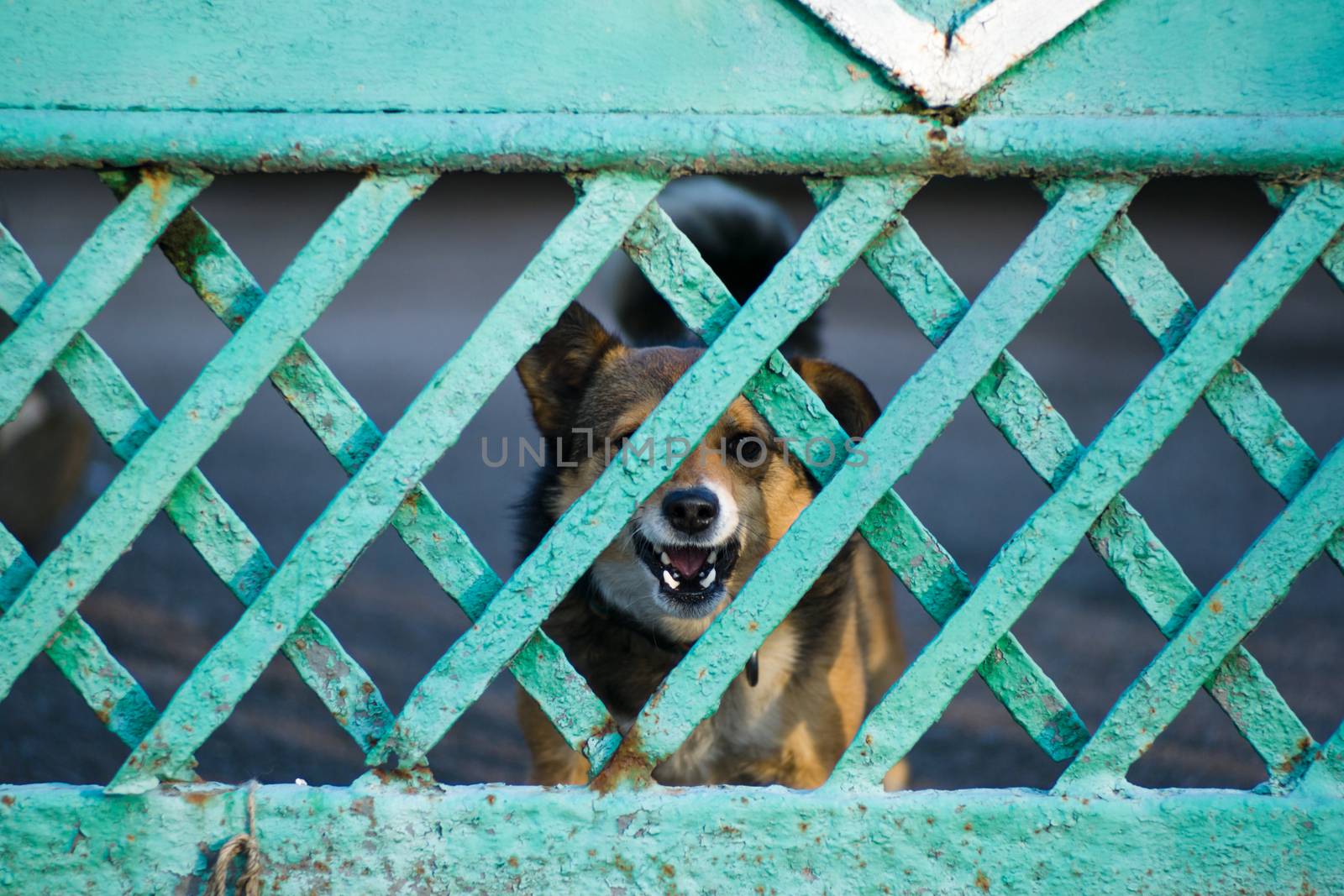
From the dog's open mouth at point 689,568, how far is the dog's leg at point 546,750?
44cm

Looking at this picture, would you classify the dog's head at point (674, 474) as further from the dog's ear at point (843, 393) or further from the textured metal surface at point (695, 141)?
the textured metal surface at point (695, 141)

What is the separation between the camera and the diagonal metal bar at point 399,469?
5.49 feet

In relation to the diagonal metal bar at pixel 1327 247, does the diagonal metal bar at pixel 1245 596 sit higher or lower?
lower

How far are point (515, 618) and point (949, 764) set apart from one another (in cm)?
234

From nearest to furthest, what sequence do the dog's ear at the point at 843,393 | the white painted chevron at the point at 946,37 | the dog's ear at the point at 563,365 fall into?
the white painted chevron at the point at 946,37
the dog's ear at the point at 843,393
the dog's ear at the point at 563,365

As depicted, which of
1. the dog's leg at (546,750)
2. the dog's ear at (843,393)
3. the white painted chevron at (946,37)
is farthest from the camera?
the dog's leg at (546,750)

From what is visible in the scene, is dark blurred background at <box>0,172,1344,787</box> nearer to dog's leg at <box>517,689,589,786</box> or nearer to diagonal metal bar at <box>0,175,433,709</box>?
dog's leg at <box>517,689,589,786</box>

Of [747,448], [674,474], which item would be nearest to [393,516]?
[674,474]

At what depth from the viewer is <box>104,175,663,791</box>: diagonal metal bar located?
5.49 ft

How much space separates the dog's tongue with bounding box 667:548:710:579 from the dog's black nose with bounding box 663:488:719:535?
0.55 ft

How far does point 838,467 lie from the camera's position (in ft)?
5.67

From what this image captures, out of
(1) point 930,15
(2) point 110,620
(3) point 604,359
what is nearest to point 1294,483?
(1) point 930,15

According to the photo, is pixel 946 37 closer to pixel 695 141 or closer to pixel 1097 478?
pixel 695 141

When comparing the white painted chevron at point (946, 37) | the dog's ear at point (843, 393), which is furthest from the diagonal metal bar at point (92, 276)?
the dog's ear at point (843, 393)
